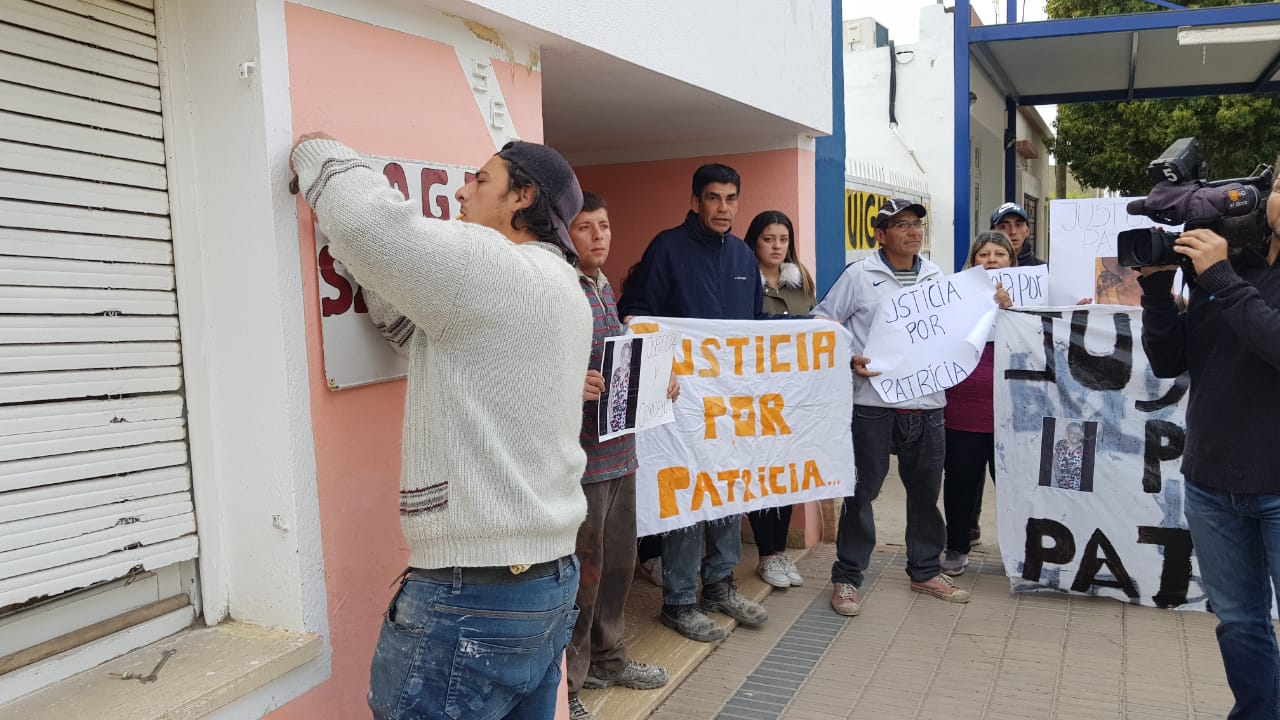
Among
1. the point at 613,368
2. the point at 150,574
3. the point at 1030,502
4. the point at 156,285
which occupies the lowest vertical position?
the point at 1030,502

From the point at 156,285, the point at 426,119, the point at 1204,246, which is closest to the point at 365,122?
the point at 426,119

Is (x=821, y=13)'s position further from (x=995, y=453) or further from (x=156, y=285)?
(x=156, y=285)

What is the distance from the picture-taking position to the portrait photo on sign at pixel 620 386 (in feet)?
12.5

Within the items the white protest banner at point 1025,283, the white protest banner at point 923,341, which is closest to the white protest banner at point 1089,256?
the white protest banner at point 1025,283

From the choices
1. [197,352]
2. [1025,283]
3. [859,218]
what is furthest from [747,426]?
[859,218]

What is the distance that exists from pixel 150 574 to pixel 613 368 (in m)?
1.85

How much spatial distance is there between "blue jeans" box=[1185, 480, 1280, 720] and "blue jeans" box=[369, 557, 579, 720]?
231cm

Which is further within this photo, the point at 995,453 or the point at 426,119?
the point at 995,453

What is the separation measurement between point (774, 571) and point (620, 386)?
217cm

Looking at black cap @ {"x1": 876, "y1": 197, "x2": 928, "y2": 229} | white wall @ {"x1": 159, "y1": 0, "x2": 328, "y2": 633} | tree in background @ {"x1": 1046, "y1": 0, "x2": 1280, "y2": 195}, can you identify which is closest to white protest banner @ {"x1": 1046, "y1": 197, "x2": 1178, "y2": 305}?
black cap @ {"x1": 876, "y1": 197, "x2": 928, "y2": 229}

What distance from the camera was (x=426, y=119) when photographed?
300 centimetres

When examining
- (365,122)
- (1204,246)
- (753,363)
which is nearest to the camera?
(365,122)

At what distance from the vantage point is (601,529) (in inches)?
149

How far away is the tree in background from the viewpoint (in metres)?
16.5
